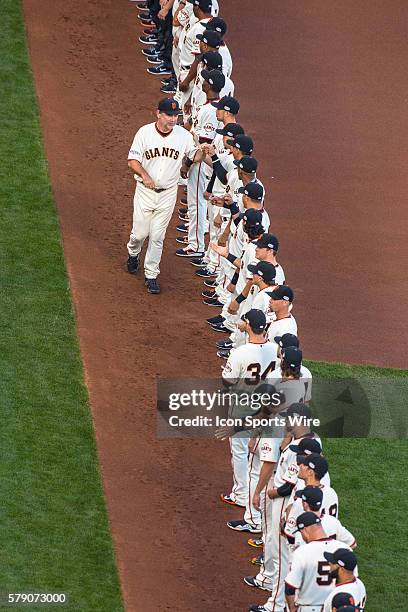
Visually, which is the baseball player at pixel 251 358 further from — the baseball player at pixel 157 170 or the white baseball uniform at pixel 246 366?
the baseball player at pixel 157 170

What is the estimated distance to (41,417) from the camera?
13406 mm

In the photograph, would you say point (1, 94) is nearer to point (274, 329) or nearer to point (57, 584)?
point (274, 329)

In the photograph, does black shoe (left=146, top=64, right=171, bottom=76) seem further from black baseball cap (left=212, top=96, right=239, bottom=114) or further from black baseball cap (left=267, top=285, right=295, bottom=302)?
black baseball cap (left=267, top=285, right=295, bottom=302)

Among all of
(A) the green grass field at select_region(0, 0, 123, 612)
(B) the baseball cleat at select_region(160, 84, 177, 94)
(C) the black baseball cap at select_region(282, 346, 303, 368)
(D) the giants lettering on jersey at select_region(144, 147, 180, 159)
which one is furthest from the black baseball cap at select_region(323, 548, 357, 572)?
(B) the baseball cleat at select_region(160, 84, 177, 94)

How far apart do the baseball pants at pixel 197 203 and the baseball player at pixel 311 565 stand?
6.16 meters

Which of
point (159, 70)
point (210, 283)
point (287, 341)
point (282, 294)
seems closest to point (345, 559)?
point (287, 341)

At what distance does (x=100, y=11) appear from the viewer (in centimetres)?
2077

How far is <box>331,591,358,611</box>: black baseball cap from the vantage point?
9.65 meters

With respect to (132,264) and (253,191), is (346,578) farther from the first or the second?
(132,264)

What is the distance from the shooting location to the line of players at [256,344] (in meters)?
10.4

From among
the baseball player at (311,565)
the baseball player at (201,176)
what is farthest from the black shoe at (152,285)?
the baseball player at (311,565)

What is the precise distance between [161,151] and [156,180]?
0.30 metres

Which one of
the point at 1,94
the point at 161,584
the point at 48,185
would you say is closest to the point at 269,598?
the point at 161,584

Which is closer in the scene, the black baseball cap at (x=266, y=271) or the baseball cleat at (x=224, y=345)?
the black baseball cap at (x=266, y=271)
